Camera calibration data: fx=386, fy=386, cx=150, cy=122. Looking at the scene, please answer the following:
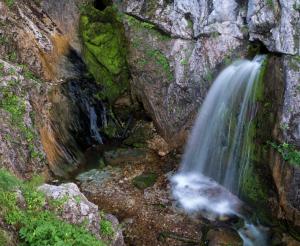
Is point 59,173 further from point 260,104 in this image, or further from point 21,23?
point 260,104

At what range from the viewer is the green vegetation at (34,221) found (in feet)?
15.4

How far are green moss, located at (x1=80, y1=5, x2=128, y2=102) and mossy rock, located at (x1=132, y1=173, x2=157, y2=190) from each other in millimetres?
2824

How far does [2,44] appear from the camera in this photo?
10016mm

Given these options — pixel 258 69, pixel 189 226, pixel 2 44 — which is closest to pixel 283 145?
pixel 258 69

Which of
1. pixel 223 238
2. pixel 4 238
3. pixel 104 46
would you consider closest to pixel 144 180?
pixel 223 238

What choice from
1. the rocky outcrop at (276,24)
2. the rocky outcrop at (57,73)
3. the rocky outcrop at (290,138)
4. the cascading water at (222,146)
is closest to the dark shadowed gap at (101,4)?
the rocky outcrop at (57,73)

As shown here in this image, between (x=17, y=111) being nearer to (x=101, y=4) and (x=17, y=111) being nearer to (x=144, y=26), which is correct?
(x=144, y=26)

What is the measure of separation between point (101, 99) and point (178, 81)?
7.93ft

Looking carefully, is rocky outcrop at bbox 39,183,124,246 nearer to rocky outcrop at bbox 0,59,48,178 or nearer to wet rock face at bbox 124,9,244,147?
rocky outcrop at bbox 0,59,48,178

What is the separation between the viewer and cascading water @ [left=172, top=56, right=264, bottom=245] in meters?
9.05

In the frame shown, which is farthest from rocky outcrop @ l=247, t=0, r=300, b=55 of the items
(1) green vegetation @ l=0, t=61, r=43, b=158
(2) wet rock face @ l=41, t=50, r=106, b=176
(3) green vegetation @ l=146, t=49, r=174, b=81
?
(1) green vegetation @ l=0, t=61, r=43, b=158

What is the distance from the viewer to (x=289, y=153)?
7.78 meters

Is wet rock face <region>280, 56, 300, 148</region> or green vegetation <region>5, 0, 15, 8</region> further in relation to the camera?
green vegetation <region>5, 0, 15, 8</region>

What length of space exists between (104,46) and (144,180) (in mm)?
4310
